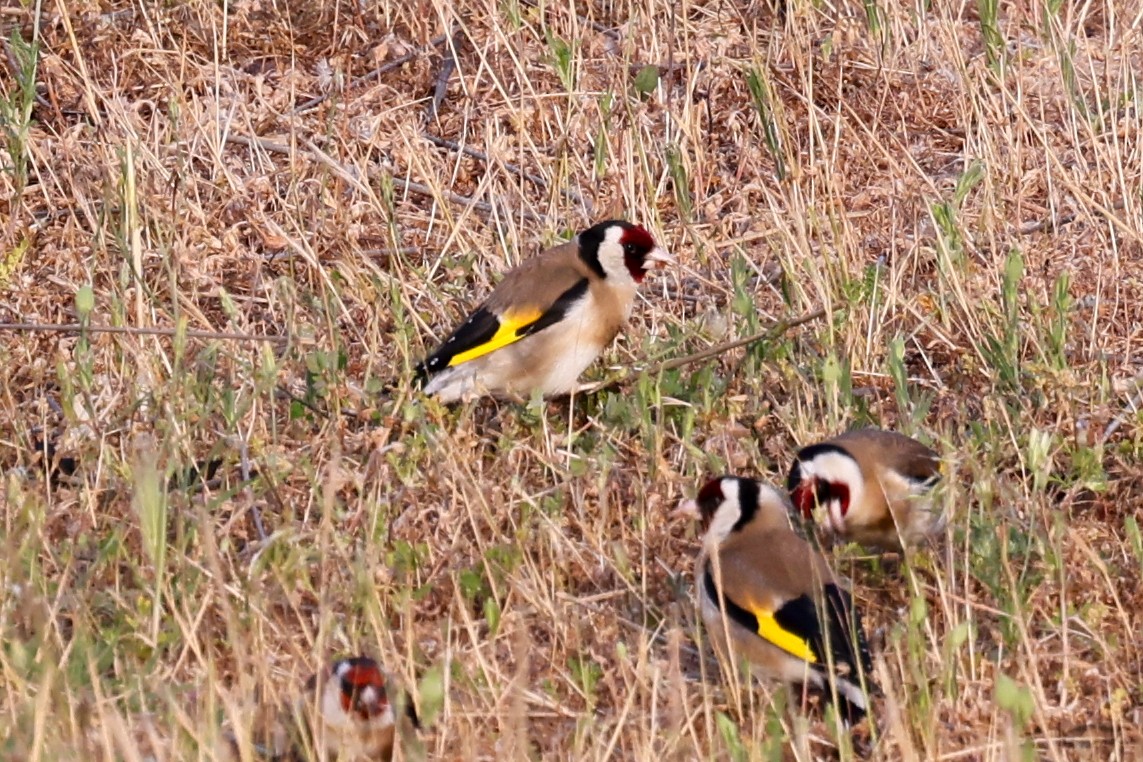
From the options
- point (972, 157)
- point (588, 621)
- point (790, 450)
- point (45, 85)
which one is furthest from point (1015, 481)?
point (45, 85)

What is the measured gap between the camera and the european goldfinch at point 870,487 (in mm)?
5480

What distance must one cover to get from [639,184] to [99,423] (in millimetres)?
2566

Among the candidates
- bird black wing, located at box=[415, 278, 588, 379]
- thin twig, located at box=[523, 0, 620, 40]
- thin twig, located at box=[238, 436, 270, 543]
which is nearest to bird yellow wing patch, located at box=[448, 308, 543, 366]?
bird black wing, located at box=[415, 278, 588, 379]

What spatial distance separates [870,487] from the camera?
5500mm

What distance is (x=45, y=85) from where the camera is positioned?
8367mm

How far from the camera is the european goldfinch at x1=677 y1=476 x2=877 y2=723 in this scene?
15.4ft

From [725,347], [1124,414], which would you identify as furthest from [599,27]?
[1124,414]

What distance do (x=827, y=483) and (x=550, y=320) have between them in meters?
1.69

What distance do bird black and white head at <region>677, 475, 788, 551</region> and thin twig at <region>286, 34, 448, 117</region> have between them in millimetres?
3640

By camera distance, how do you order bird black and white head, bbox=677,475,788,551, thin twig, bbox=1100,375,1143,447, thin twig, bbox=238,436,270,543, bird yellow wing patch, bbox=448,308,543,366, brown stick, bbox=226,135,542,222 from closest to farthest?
bird black and white head, bbox=677,475,788,551 < thin twig, bbox=238,436,270,543 < thin twig, bbox=1100,375,1143,447 < bird yellow wing patch, bbox=448,308,543,366 < brown stick, bbox=226,135,542,222

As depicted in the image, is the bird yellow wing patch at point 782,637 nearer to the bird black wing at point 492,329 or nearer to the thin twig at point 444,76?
the bird black wing at point 492,329

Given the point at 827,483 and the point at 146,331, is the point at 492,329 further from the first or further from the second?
the point at 827,483

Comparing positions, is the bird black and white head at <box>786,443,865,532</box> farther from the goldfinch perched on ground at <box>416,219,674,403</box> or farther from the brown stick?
the brown stick

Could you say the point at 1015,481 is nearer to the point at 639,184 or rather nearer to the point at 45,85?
the point at 639,184
